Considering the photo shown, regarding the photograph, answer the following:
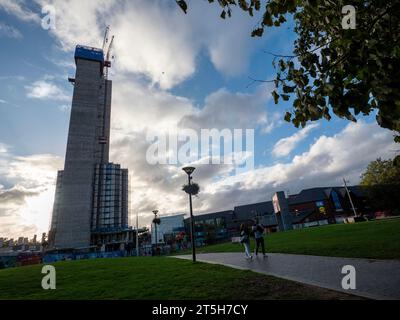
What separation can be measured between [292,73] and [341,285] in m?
5.02

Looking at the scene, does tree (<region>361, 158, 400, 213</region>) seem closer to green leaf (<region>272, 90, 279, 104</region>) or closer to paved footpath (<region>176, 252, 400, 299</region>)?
paved footpath (<region>176, 252, 400, 299</region>)

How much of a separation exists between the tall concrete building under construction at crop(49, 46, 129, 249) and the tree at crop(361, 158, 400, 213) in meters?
65.7

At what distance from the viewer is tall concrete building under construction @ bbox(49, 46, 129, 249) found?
69.3m

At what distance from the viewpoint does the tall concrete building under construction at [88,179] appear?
69312 mm

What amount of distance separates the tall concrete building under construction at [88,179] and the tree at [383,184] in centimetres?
6570

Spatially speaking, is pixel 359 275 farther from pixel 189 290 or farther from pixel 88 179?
pixel 88 179

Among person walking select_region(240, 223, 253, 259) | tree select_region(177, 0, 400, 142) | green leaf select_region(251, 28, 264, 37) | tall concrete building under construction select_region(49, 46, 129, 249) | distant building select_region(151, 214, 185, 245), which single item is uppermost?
tall concrete building under construction select_region(49, 46, 129, 249)

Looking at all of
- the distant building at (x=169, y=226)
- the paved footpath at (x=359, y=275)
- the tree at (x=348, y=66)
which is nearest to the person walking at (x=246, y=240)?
the paved footpath at (x=359, y=275)

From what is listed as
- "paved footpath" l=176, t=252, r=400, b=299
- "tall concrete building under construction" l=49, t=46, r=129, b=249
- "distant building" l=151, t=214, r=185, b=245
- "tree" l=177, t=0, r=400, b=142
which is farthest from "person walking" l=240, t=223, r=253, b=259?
"distant building" l=151, t=214, r=185, b=245

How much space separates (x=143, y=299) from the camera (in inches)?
222

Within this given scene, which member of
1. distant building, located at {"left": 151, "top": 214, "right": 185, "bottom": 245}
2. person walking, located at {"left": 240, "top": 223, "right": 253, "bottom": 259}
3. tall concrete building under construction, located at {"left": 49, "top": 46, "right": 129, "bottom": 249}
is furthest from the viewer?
distant building, located at {"left": 151, "top": 214, "right": 185, "bottom": 245}

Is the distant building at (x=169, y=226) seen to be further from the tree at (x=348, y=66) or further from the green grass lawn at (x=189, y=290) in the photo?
the tree at (x=348, y=66)
